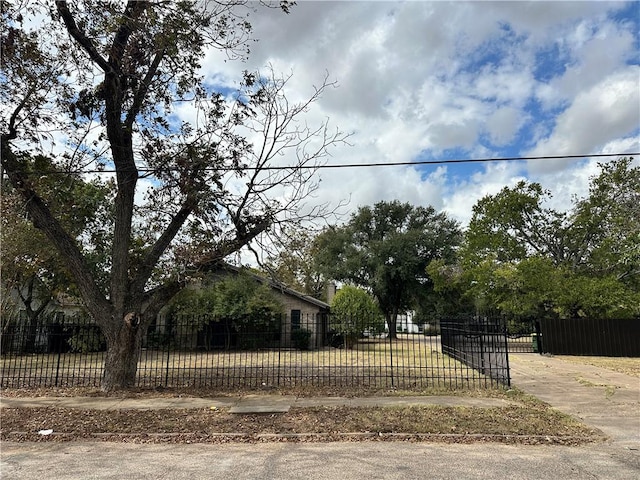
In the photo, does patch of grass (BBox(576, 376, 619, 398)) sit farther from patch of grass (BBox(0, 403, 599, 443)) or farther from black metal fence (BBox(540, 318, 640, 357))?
black metal fence (BBox(540, 318, 640, 357))

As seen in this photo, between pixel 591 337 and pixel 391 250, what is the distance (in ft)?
62.2

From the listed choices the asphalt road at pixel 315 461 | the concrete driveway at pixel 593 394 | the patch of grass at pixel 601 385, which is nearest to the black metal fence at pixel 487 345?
the concrete driveway at pixel 593 394

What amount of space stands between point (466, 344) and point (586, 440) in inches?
309

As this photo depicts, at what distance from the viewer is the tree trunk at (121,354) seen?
9812 millimetres

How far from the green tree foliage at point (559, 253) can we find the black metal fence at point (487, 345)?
11.4m

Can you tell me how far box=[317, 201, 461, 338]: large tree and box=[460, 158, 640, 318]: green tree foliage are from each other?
9836mm

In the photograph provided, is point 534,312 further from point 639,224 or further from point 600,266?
point 639,224

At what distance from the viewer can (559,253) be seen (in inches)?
1026

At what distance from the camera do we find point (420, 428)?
6652 millimetres

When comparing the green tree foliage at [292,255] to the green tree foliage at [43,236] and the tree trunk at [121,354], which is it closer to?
the tree trunk at [121,354]

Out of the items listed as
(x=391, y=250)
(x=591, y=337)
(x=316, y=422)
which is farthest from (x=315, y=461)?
(x=391, y=250)

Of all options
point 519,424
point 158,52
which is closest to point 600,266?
point 519,424

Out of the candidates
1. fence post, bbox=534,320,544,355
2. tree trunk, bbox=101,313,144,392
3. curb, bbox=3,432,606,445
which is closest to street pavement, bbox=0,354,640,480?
curb, bbox=3,432,606,445

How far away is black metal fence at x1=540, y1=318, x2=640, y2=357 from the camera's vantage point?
798 inches
